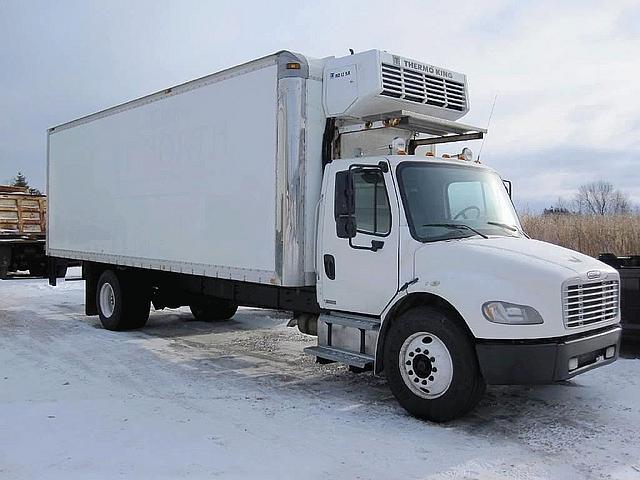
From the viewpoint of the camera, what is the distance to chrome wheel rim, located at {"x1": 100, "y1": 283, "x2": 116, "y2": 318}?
11039 millimetres

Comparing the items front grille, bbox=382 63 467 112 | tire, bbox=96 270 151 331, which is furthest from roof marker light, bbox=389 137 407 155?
tire, bbox=96 270 151 331

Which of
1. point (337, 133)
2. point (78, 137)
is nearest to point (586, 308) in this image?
point (337, 133)

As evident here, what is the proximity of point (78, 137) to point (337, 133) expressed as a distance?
6.55 metres

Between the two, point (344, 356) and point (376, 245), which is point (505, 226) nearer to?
point (376, 245)

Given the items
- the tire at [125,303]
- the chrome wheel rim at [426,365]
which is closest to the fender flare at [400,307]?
the chrome wheel rim at [426,365]

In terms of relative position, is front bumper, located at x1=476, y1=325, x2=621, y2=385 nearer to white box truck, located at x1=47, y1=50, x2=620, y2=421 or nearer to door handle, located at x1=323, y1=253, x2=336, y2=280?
white box truck, located at x1=47, y1=50, x2=620, y2=421

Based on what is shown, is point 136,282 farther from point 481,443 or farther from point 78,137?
point 481,443

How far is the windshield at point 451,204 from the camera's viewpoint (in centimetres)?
623

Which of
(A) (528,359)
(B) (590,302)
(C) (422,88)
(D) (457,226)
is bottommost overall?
(A) (528,359)

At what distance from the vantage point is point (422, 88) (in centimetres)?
729

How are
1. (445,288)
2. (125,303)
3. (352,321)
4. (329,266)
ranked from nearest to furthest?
(445,288), (352,321), (329,266), (125,303)

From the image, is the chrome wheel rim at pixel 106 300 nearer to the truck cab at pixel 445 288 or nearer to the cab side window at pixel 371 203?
the truck cab at pixel 445 288

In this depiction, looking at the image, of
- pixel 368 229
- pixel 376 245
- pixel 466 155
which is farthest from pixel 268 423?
pixel 466 155

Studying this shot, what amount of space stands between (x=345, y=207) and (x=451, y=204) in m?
1.07
